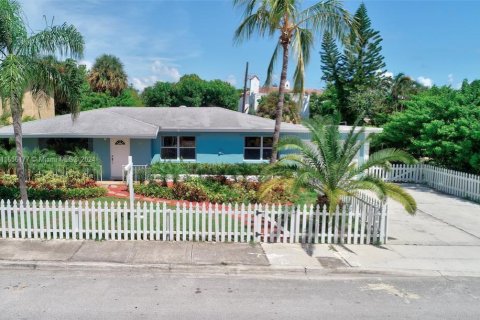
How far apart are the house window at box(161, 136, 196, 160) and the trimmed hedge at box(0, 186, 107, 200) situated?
5.60 meters

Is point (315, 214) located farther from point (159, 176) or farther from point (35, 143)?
point (35, 143)

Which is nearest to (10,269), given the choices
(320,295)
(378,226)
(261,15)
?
(320,295)

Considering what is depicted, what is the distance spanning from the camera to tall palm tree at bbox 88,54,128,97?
39625 millimetres

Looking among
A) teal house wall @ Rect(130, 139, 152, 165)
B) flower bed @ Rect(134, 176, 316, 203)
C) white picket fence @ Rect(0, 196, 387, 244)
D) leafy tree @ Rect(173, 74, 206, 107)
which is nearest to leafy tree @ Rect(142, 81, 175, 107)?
leafy tree @ Rect(173, 74, 206, 107)

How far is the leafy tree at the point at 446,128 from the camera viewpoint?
54.1 ft

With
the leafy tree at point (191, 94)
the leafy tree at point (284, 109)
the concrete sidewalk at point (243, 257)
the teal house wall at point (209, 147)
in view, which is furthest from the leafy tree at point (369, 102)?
the concrete sidewalk at point (243, 257)

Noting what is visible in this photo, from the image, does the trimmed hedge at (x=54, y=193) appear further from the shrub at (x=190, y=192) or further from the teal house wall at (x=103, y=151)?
the teal house wall at (x=103, y=151)

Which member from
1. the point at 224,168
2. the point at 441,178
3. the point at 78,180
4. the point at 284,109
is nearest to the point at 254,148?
the point at 224,168

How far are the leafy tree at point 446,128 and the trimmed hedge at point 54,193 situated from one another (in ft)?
50.6

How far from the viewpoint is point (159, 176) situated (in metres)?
16.0

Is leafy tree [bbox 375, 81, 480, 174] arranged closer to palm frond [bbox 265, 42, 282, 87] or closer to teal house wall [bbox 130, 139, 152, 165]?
palm frond [bbox 265, 42, 282, 87]

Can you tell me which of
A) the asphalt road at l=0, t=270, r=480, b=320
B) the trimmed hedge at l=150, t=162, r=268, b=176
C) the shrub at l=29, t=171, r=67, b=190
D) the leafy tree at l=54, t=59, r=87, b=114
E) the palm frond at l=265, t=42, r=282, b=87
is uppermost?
the palm frond at l=265, t=42, r=282, b=87

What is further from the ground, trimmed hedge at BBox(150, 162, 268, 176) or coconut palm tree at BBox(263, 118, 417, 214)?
coconut palm tree at BBox(263, 118, 417, 214)

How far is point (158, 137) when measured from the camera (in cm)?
1908
